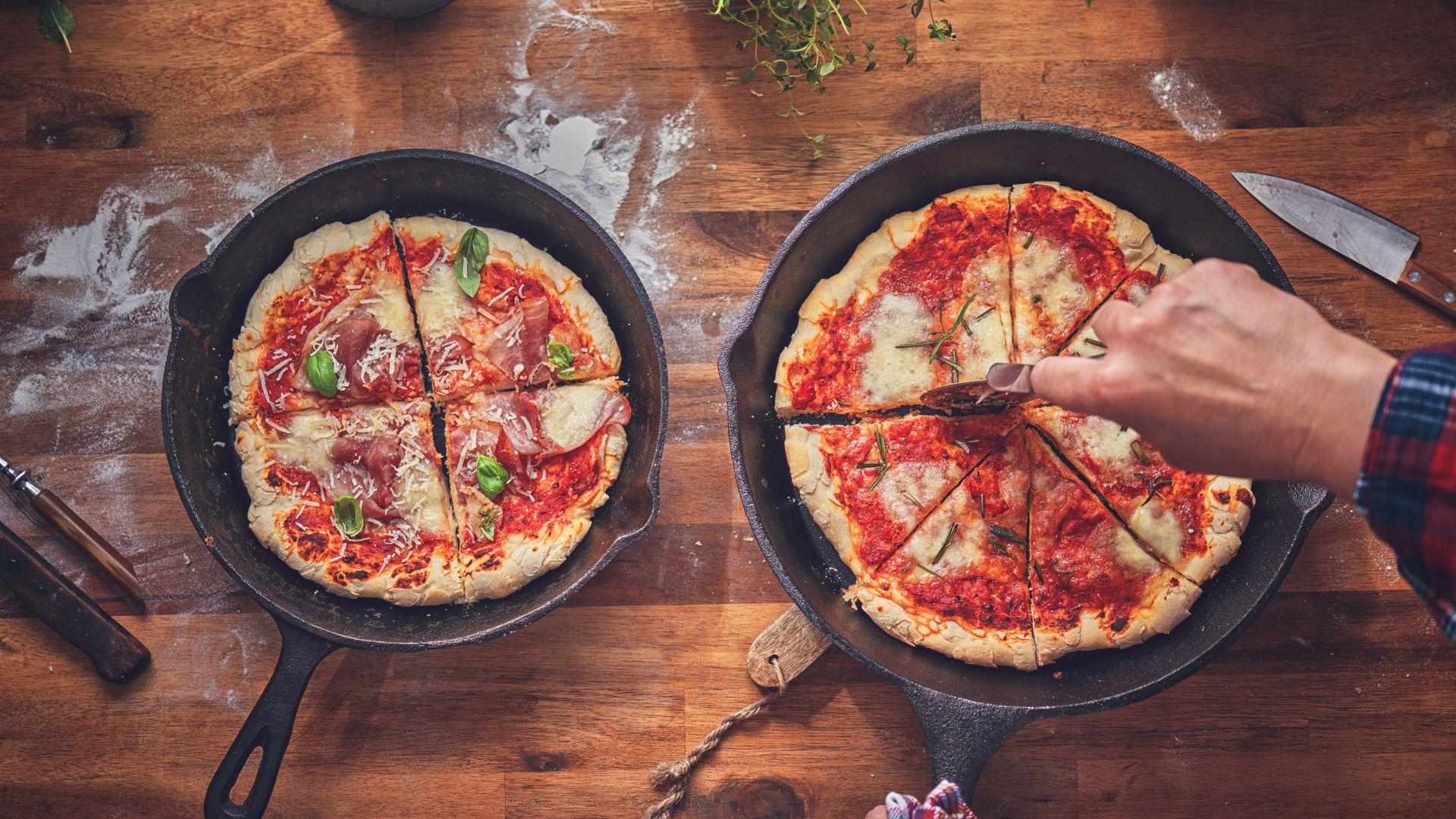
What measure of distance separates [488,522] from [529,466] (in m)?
0.30

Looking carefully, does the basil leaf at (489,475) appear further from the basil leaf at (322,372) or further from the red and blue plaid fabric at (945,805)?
the red and blue plaid fabric at (945,805)

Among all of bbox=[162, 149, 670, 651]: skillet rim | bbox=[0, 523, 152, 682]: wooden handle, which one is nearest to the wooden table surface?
bbox=[0, 523, 152, 682]: wooden handle

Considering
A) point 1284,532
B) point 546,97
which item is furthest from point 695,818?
point 546,97

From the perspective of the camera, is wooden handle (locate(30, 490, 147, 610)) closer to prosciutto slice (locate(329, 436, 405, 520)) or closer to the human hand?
prosciutto slice (locate(329, 436, 405, 520))

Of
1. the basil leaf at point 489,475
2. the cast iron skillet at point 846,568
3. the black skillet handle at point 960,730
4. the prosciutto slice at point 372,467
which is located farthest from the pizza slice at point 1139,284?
the prosciutto slice at point 372,467

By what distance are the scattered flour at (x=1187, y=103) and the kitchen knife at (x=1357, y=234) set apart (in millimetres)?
295

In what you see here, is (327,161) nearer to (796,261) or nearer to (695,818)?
(796,261)

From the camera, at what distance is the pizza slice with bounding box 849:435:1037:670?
406 centimetres

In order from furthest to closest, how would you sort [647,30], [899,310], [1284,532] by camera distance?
[647,30] < [899,310] < [1284,532]

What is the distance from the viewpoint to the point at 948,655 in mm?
4023

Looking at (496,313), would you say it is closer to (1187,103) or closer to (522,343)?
(522,343)

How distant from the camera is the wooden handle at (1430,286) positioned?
13.9ft

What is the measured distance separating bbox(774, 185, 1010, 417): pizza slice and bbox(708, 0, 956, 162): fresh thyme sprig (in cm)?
67

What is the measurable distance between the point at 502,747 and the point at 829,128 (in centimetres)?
323
